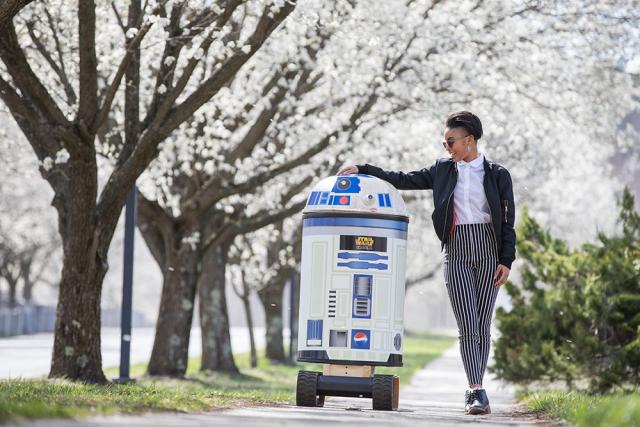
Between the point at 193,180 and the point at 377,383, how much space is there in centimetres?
956

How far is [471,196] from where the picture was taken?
310 inches

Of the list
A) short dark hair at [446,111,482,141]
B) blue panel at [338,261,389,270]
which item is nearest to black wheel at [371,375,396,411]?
blue panel at [338,261,389,270]

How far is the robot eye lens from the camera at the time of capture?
7.90 metres

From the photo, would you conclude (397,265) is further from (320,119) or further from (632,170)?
(632,170)

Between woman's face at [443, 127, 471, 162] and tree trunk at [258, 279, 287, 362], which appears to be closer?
woman's face at [443, 127, 471, 162]

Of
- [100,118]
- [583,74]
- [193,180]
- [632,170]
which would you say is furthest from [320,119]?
[632,170]

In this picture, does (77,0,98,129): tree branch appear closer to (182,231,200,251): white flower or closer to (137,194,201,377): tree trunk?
(137,194,201,377): tree trunk

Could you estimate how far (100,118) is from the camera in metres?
10.9

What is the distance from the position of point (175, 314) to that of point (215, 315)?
2304 mm

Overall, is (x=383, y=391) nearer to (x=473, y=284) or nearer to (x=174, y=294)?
(x=473, y=284)

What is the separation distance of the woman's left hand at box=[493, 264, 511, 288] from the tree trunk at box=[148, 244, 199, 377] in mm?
9143

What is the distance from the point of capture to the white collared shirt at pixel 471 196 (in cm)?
784

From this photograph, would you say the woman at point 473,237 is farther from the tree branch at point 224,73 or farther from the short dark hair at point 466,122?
the tree branch at point 224,73

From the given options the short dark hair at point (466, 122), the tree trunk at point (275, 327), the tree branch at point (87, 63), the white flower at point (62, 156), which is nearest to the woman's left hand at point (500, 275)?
the short dark hair at point (466, 122)
